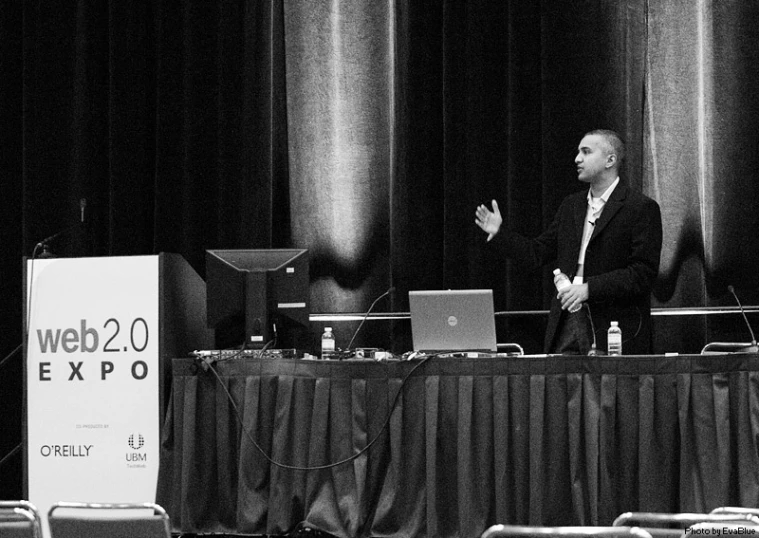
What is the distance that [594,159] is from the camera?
5.48 m

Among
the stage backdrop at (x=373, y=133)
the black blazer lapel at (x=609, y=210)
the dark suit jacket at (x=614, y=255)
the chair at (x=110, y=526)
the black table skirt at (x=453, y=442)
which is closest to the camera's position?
the chair at (x=110, y=526)

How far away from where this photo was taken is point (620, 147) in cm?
557

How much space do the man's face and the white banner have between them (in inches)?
84.5

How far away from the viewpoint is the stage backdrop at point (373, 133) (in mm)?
6352

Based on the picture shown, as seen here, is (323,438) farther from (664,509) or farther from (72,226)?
(72,226)

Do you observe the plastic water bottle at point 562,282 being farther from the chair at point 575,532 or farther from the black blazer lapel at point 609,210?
the chair at point 575,532

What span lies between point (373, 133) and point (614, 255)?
2.06 metres

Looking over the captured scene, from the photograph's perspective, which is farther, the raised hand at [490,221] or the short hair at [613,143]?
the short hair at [613,143]

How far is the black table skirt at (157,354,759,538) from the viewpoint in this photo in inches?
170

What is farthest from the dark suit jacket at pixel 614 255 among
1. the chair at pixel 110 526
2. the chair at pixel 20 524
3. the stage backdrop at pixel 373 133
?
the chair at pixel 20 524

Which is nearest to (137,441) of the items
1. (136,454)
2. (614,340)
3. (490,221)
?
(136,454)

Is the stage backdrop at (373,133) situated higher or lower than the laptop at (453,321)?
higher

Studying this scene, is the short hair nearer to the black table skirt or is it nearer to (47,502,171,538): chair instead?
the black table skirt

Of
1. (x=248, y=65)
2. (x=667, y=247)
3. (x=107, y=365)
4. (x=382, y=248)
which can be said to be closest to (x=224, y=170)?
(x=248, y=65)
